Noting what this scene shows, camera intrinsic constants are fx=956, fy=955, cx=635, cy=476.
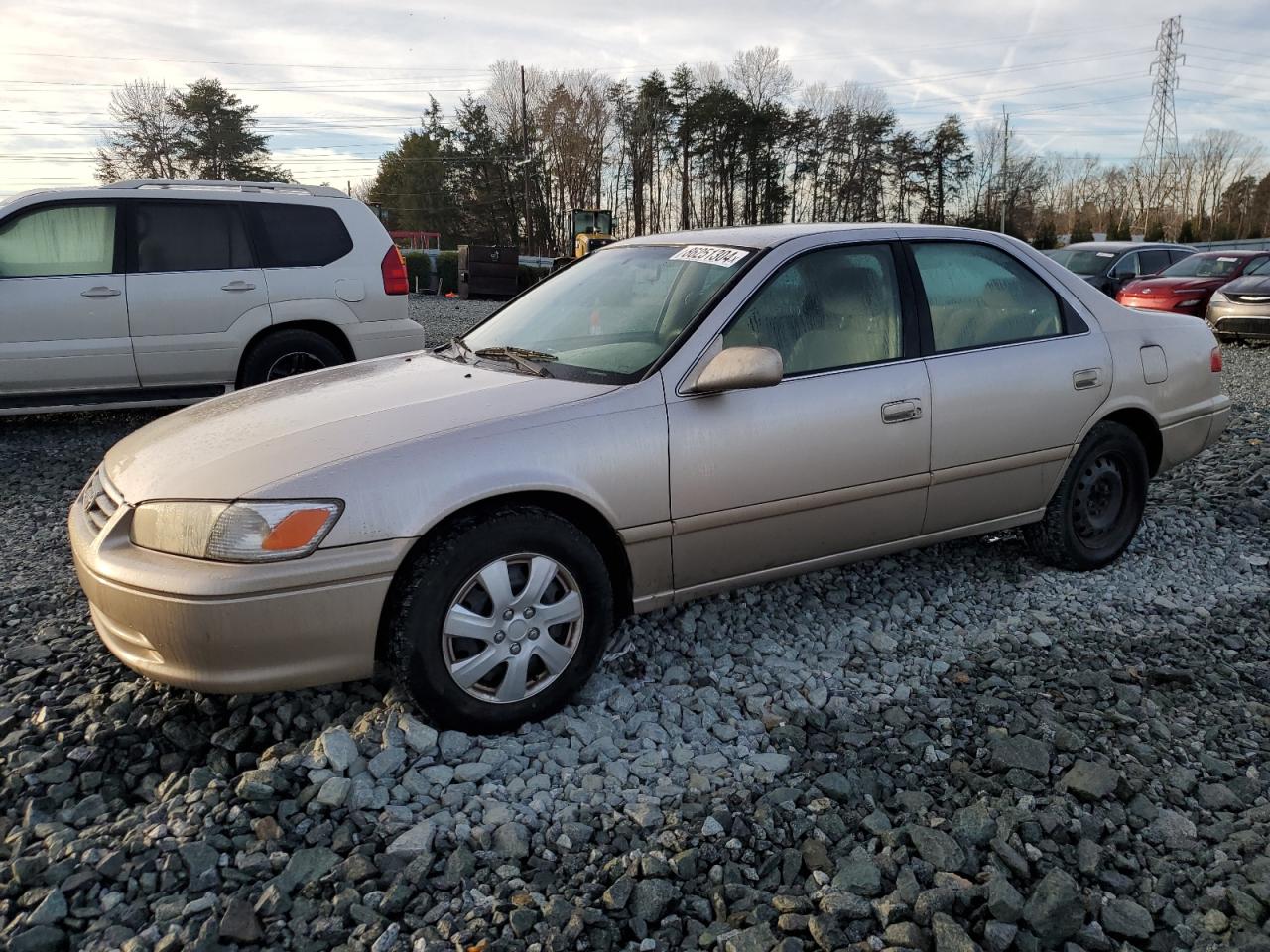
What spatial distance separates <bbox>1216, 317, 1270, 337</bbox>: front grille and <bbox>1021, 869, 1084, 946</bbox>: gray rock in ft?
47.0

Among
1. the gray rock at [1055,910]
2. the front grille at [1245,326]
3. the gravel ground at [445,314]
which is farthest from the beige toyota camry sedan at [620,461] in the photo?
the front grille at [1245,326]

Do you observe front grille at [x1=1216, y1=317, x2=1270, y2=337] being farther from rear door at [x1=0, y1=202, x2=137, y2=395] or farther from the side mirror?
rear door at [x1=0, y1=202, x2=137, y2=395]

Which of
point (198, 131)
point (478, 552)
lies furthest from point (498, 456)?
point (198, 131)

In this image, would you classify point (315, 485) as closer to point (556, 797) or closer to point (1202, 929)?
point (556, 797)

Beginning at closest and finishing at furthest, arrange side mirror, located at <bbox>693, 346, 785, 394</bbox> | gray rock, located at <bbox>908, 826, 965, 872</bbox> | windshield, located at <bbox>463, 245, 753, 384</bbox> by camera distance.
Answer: gray rock, located at <bbox>908, 826, 965, 872</bbox>
side mirror, located at <bbox>693, 346, 785, 394</bbox>
windshield, located at <bbox>463, 245, 753, 384</bbox>

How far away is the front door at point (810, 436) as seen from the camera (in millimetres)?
3270

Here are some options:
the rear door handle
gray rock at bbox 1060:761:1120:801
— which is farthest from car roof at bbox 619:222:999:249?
gray rock at bbox 1060:761:1120:801

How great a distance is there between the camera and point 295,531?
267 cm

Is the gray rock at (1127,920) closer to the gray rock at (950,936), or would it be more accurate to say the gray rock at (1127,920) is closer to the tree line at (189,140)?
the gray rock at (950,936)

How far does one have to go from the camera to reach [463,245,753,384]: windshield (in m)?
3.44

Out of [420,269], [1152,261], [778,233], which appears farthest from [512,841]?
[420,269]

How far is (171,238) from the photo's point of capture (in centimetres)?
714

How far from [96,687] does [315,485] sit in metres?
1.30

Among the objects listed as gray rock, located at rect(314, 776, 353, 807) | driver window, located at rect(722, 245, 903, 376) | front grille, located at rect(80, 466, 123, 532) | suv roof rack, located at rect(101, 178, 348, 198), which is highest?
suv roof rack, located at rect(101, 178, 348, 198)
